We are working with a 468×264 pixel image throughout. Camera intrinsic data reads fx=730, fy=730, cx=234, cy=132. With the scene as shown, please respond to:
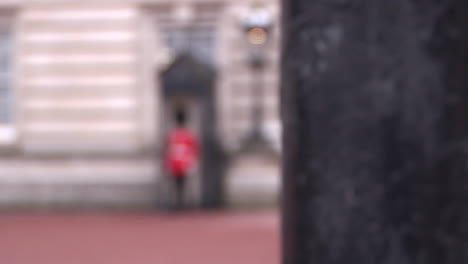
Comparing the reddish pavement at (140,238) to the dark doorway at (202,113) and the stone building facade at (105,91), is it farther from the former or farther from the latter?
the stone building facade at (105,91)

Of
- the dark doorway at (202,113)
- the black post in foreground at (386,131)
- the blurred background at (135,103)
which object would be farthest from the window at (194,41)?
the black post in foreground at (386,131)

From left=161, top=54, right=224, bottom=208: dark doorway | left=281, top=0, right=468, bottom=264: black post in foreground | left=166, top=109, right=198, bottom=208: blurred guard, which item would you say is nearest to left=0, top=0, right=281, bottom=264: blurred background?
left=161, top=54, right=224, bottom=208: dark doorway

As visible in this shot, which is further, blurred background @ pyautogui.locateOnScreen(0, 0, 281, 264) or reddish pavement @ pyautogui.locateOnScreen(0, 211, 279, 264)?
blurred background @ pyautogui.locateOnScreen(0, 0, 281, 264)

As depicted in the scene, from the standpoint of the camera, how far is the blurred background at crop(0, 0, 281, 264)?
12.4m

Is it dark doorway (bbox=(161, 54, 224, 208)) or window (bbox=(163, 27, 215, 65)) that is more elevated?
window (bbox=(163, 27, 215, 65))

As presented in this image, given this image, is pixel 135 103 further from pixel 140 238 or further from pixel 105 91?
pixel 140 238

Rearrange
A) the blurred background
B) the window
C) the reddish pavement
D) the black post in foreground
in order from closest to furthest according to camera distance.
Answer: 1. the black post in foreground
2. the reddish pavement
3. the blurred background
4. the window

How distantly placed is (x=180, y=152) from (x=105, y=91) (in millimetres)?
1831

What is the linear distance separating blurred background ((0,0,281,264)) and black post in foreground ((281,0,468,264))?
1113 cm

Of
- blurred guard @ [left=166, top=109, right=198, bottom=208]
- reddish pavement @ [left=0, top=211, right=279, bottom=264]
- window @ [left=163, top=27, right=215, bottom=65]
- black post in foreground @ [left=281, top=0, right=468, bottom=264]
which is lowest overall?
reddish pavement @ [left=0, top=211, right=279, bottom=264]

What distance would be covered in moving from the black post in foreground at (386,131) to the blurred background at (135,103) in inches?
438

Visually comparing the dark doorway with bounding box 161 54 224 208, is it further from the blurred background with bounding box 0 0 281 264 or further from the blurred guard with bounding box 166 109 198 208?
the blurred guard with bounding box 166 109 198 208

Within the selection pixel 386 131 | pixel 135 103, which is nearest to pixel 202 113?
pixel 135 103

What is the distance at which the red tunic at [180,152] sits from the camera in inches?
474
